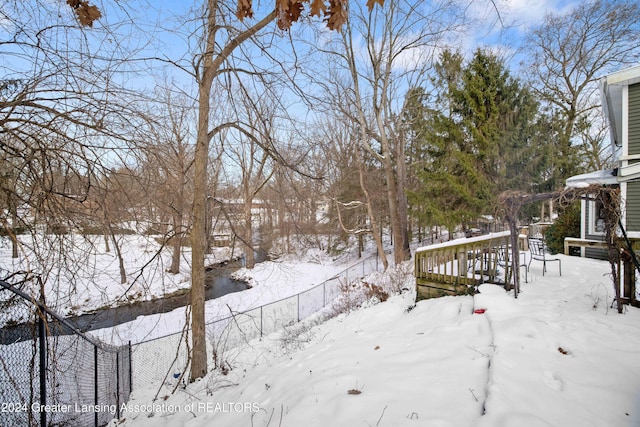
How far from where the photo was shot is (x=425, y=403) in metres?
2.45

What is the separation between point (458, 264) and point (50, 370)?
20.0 ft

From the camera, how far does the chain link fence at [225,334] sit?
7137mm

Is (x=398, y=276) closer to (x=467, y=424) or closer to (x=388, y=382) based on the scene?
(x=388, y=382)

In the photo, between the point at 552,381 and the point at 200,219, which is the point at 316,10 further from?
the point at 200,219

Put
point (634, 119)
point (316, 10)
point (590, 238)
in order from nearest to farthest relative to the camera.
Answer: point (316, 10), point (634, 119), point (590, 238)

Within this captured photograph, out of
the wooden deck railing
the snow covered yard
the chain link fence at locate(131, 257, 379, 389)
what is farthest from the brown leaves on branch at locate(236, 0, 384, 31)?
the wooden deck railing

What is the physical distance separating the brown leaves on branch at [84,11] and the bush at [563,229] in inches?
597

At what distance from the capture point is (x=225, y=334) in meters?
9.41

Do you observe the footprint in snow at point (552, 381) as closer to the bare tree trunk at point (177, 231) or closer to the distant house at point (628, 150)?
the bare tree trunk at point (177, 231)

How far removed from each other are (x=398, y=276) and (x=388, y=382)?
7068mm

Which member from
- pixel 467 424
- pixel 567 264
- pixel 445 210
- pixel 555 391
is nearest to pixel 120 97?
pixel 467 424

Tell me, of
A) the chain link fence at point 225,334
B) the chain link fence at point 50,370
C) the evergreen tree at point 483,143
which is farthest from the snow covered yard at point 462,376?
the evergreen tree at point 483,143

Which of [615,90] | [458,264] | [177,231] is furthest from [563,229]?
[177,231]

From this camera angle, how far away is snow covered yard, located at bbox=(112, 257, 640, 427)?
7.47 ft
